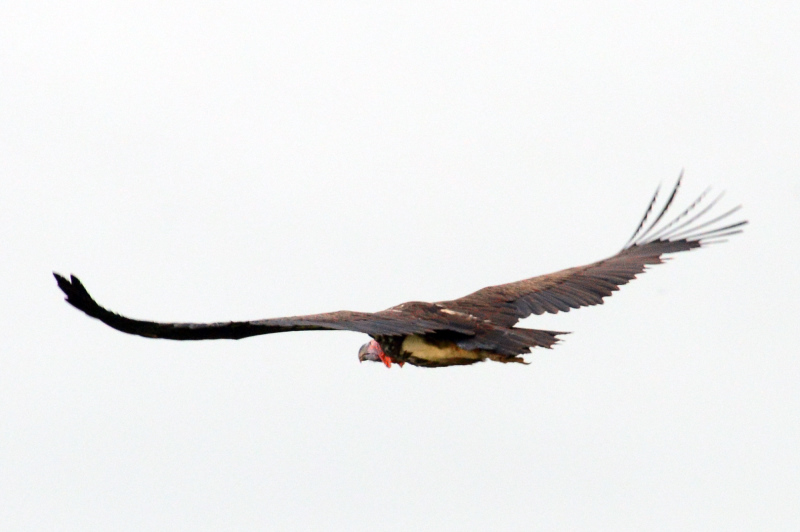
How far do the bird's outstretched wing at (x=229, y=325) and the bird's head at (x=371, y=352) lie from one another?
178 centimetres

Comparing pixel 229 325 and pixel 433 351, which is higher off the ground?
pixel 229 325

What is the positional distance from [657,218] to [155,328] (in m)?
7.24

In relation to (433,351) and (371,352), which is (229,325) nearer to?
(433,351)

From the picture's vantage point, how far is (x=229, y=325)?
1297cm

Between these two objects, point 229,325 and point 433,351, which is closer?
point 229,325

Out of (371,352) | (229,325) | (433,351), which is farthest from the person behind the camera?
(371,352)

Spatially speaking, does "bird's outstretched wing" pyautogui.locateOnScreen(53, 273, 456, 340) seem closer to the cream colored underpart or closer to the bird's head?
the cream colored underpart

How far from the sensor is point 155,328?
1291 centimetres

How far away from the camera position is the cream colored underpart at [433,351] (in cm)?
1473

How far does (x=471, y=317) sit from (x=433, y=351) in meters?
0.52

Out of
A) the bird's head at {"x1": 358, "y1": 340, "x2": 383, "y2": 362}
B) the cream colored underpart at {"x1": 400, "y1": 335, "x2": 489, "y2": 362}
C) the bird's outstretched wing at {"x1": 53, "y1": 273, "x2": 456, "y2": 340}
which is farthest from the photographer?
the bird's head at {"x1": 358, "y1": 340, "x2": 383, "y2": 362}

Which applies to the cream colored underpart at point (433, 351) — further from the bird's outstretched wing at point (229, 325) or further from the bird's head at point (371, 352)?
the bird's outstretched wing at point (229, 325)

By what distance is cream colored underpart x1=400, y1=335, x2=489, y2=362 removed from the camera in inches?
580

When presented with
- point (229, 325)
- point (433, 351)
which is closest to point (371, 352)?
point (433, 351)
